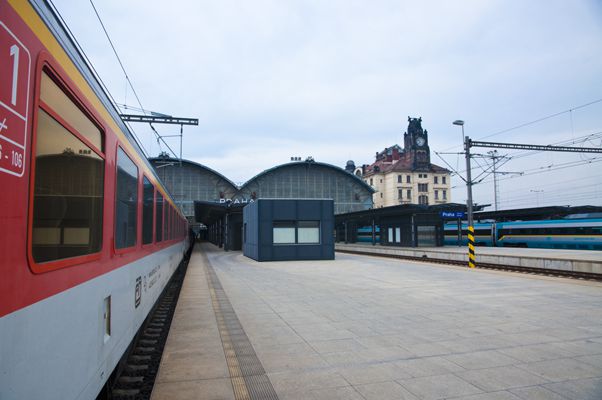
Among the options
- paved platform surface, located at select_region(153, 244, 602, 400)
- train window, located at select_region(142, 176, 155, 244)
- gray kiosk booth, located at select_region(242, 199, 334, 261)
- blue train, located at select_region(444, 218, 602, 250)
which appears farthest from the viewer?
blue train, located at select_region(444, 218, 602, 250)

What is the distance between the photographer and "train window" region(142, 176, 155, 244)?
627 centimetres

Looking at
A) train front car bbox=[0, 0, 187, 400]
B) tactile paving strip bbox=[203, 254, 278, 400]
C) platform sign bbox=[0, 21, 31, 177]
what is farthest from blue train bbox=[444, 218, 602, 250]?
platform sign bbox=[0, 21, 31, 177]

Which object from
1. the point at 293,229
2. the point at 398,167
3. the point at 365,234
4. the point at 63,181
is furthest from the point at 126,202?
the point at 398,167

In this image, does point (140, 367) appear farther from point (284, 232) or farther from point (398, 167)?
point (398, 167)

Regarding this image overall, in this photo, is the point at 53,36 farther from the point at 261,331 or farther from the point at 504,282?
the point at 504,282

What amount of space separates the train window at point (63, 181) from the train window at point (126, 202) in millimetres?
794

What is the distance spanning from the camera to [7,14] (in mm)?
1966

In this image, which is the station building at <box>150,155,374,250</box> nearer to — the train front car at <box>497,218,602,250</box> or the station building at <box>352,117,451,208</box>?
the station building at <box>352,117,451,208</box>

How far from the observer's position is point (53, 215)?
2492 mm

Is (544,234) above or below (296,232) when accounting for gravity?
below

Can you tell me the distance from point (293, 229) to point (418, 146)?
62996 mm

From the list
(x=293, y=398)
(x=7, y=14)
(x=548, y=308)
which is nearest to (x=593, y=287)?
(x=548, y=308)

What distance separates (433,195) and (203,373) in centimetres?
8237

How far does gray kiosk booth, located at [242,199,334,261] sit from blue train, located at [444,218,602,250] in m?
17.0
